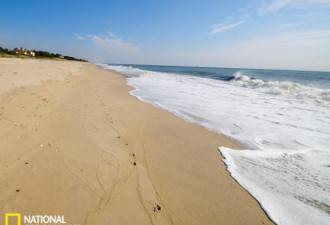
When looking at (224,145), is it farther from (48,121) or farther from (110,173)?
(48,121)

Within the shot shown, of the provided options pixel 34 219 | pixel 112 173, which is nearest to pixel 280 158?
pixel 112 173

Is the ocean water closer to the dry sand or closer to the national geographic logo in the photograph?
the dry sand

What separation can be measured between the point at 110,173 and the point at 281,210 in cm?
226

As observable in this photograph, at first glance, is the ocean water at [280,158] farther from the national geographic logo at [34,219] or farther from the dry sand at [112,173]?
the national geographic logo at [34,219]

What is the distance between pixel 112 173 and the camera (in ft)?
9.28

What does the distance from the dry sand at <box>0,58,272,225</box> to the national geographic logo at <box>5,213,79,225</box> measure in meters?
0.05

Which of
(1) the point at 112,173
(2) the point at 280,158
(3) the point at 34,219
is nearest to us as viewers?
(3) the point at 34,219

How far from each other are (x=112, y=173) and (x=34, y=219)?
1031mm

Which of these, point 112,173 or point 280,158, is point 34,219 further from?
point 280,158


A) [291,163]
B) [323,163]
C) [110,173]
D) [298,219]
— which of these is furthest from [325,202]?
[110,173]

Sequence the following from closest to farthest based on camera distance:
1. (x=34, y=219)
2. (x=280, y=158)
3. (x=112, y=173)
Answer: (x=34, y=219) < (x=112, y=173) < (x=280, y=158)

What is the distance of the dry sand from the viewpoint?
2.19 m

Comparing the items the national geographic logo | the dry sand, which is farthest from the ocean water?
the national geographic logo

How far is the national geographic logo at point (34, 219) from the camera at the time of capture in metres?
1.92
